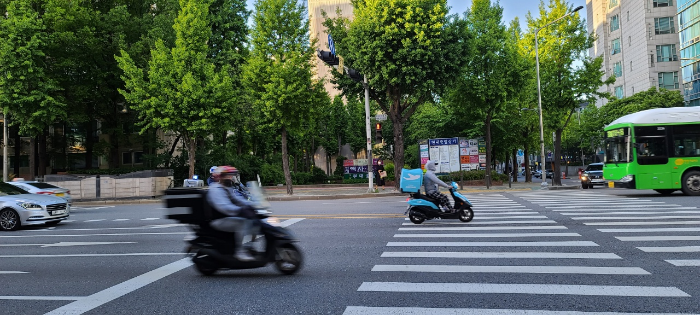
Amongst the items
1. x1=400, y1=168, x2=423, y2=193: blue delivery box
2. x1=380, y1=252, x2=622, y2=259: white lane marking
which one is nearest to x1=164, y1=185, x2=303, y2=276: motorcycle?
x1=380, y1=252, x2=622, y2=259: white lane marking

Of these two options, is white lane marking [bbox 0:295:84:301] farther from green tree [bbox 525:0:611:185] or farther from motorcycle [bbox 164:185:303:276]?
green tree [bbox 525:0:611:185]

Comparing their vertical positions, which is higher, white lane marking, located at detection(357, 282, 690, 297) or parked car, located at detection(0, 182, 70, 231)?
parked car, located at detection(0, 182, 70, 231)

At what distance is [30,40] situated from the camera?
28.7 metres

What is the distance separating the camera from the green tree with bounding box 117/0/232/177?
2761 centimetres

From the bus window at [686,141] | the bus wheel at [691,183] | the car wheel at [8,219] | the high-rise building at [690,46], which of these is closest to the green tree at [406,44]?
the bus window at [686,141]

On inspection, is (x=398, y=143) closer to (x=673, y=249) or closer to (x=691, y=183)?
(x=691, y=183)

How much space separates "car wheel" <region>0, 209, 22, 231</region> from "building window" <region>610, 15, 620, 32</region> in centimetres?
7682

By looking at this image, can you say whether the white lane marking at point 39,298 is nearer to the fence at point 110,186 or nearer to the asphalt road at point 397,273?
the asphalt road at point 397,273

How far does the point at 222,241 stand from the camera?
621 centimetres

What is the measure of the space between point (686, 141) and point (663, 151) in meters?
0.92

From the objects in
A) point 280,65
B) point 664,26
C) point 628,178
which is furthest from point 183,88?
point 664,26

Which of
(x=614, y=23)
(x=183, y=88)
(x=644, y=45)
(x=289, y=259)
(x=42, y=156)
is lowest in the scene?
(x=289, y=259)

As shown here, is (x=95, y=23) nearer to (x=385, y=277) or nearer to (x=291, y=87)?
(x=291, y=87)

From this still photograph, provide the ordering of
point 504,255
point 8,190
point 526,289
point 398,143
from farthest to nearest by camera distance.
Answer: point 398,143
point 8,190
point 504,255
point 526,289
